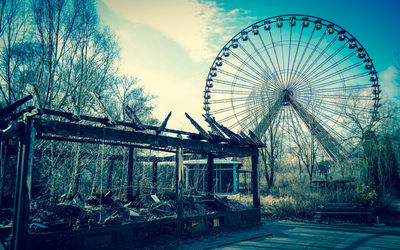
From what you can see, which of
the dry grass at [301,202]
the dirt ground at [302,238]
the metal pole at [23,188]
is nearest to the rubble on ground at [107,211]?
the metal pole at [23,188]

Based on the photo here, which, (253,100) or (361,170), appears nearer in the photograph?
(361,170)

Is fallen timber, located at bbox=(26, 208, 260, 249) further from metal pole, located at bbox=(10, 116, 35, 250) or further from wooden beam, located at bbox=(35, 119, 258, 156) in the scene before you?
wooden beam, located at bbox=(35, 119, 258, 156)

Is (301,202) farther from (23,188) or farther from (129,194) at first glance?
(23,188)

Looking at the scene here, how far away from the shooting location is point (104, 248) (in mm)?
6293

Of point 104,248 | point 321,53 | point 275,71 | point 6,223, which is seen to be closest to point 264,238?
point 104,248

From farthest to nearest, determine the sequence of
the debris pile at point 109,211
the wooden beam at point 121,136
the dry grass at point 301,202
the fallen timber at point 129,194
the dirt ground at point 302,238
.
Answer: the dry grass at point 301,202, the dirt ground at point 302,238, the debris pile at point 109,211, the wooden beam at point 121,136, the fallen timber at point 129,194

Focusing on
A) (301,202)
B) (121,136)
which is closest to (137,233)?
(121,136)

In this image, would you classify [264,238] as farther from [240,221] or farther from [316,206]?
[316,206]

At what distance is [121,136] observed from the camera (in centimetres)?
707

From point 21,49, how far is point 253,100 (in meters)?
14.2

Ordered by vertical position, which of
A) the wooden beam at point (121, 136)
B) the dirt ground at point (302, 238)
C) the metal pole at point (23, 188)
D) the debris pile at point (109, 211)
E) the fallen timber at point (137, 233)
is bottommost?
the dirt ground at point (302, 238)

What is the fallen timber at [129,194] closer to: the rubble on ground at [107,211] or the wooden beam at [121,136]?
the wooden beam at [121,136]

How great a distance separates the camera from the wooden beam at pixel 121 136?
5.87 meters

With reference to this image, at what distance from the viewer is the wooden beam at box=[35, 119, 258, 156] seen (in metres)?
5.87
